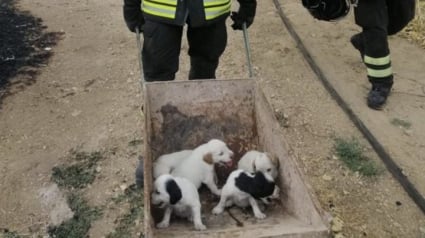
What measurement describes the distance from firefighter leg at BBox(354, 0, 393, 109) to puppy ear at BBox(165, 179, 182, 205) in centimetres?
252

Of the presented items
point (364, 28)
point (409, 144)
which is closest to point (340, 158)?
point (409, 144)

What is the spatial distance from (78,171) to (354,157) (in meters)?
2.05

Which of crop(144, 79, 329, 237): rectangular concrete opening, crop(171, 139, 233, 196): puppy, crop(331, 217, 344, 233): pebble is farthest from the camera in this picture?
crop(331, 217, 344, 233): pebble

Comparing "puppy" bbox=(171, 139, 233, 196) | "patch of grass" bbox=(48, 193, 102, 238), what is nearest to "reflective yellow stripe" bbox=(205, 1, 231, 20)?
"puppy" bbox=(171, 139, 233, 196)

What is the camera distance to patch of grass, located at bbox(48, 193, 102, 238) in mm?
3672

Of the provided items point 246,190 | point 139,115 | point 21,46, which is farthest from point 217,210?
point 21,46

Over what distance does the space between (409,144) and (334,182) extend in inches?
32.4

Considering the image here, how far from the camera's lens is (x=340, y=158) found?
4.39 meters

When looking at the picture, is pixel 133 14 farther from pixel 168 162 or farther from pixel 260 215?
pixel 260 215

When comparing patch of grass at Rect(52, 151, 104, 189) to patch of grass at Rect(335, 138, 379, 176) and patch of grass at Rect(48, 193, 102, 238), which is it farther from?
patch of grass at Rect(335, 138, 379, 176)

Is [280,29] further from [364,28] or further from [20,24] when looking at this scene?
[20,24]

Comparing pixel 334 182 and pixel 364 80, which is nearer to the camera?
pixel 334 182

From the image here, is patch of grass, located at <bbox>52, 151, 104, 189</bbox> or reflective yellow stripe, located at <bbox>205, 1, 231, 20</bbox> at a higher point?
reflective yellow stripe, located at <bbox>205, 1, 231, 20</bbox>

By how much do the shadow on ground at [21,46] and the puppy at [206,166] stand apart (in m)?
2.80
